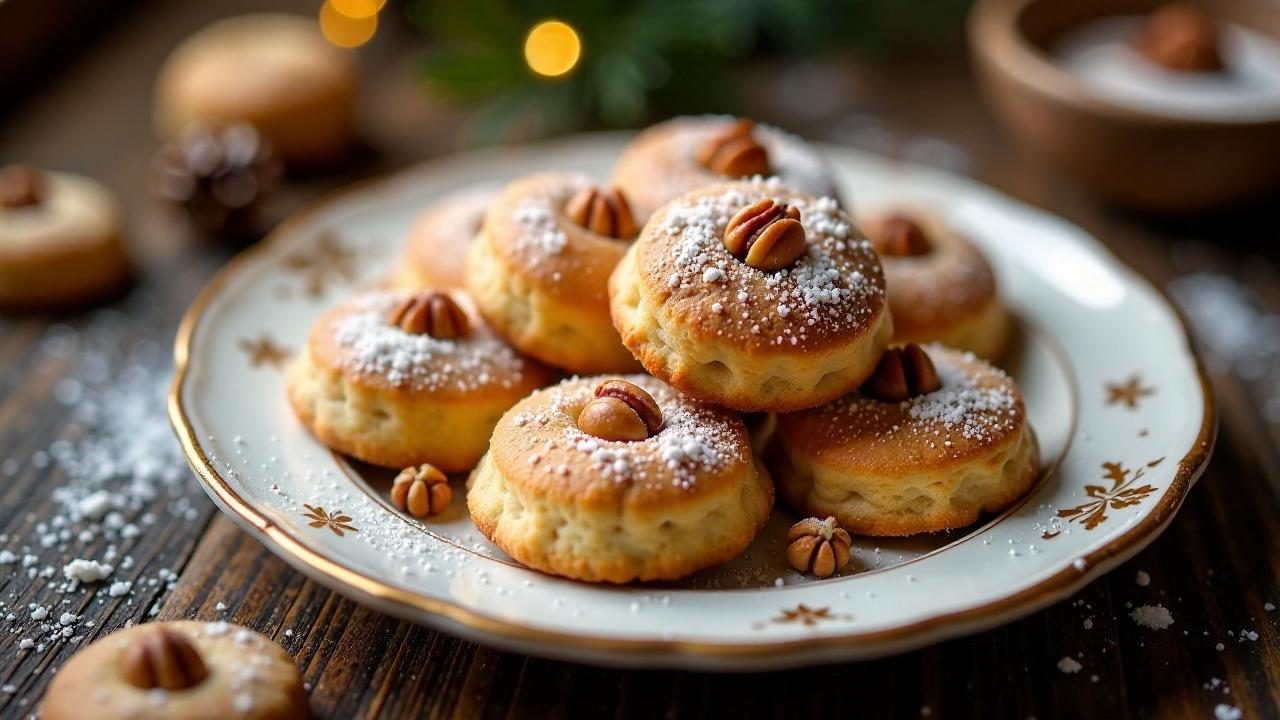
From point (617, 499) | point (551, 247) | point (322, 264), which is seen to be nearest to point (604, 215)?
point (551, 247)

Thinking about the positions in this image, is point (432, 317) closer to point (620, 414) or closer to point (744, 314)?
point (620, 414)

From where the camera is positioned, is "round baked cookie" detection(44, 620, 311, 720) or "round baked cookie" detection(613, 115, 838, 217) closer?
"round baked cookie" detection(44, 620, 311, 720)

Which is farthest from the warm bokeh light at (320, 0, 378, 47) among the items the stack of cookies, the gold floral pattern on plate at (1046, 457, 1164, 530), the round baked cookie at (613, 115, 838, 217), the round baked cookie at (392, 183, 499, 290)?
the gold floral pattern on plate at (1046, 457, 1164, 530)

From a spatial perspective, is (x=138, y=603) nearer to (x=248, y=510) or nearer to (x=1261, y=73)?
(x=248, y=510)

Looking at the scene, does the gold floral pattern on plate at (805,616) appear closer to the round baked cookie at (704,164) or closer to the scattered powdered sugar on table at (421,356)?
the scattered powdered sugar on table at (421,356)

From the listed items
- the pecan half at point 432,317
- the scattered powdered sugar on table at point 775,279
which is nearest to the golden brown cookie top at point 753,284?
the scattered powdered sugar on table at point 775,279

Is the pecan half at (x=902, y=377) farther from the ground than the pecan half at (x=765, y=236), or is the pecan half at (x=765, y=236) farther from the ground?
the pecan half at (x=765, y=236)

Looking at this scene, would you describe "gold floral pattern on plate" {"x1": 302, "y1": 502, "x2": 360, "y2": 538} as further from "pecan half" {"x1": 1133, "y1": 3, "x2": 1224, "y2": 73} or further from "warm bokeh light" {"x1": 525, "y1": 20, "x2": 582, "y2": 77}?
"pecan half" {"x1": 1133, "y1": 3, "x2": 1224, "y2": 73}
